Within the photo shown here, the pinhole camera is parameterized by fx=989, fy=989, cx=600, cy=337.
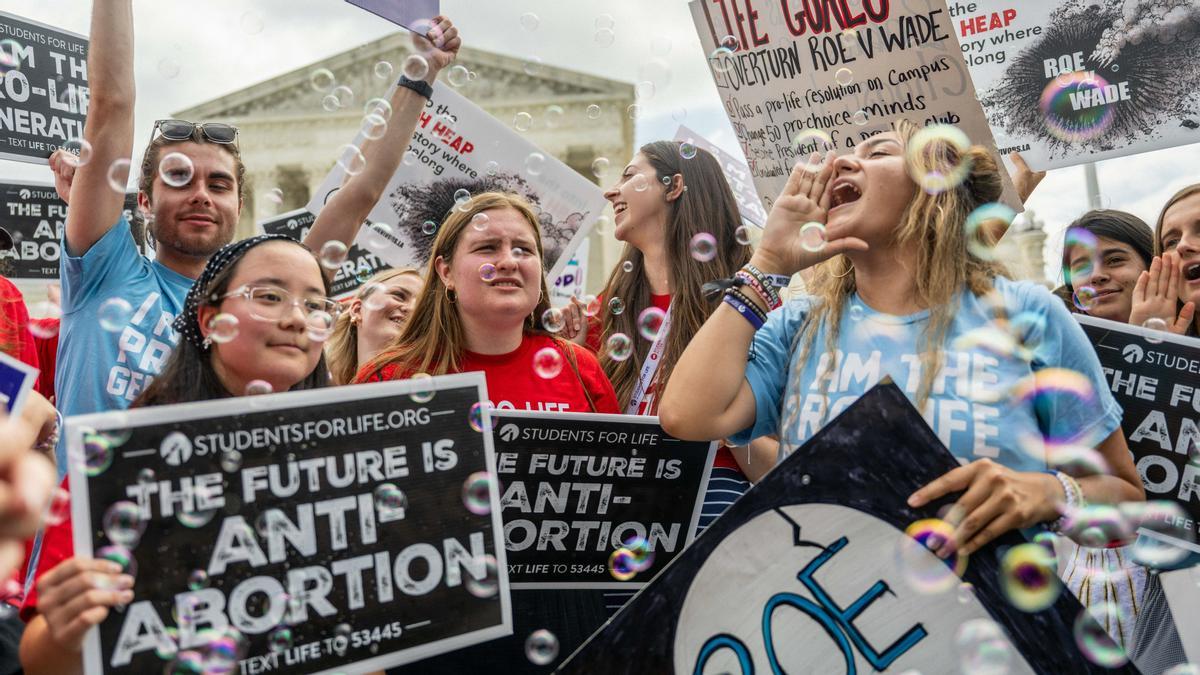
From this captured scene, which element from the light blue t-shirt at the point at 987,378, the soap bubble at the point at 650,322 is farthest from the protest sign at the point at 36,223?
the light blue t-shirt at the point at 987,378

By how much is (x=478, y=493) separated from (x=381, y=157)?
175 cm

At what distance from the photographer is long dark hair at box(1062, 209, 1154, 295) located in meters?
3.57

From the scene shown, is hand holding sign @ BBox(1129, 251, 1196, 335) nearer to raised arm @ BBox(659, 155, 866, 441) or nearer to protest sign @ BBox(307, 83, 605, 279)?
raised arm @ BBox(659, 155, 866, 441)

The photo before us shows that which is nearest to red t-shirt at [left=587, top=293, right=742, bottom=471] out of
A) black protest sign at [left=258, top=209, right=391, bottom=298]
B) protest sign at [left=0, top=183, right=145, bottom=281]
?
black protest sign at [left=258, top=209, right=391, bottom=298]

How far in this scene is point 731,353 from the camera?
2252 mm

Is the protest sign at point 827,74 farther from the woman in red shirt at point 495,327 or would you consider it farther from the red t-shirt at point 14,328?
the red t-shirt at point 14,328

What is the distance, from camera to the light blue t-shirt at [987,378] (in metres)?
2.04

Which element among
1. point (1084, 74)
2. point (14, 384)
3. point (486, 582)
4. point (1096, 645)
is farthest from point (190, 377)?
point (1084, 74)

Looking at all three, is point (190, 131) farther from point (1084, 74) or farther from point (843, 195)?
point (1084, 74)

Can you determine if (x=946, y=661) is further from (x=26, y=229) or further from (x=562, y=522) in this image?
(x=26, y=229)

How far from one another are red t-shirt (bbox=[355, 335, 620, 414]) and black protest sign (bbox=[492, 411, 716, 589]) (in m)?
0.26

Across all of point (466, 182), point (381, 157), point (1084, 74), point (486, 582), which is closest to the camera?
point (486, 582)

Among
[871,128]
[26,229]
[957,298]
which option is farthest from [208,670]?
[26,229]

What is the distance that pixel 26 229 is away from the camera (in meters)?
4.40
